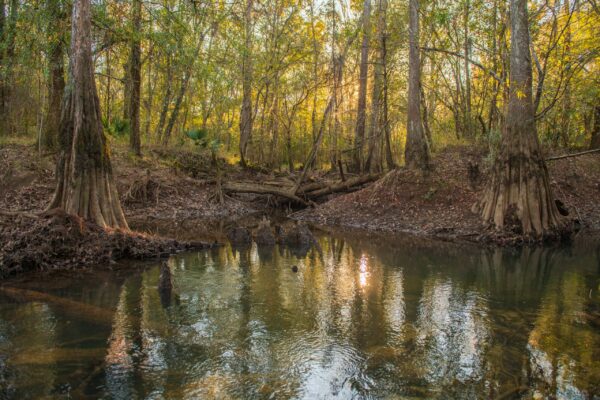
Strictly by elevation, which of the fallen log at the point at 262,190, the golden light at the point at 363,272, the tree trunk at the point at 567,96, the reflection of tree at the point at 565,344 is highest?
the tree trunk at the point at 567,96

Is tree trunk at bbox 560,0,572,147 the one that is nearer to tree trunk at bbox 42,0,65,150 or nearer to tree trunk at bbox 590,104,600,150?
tree trunk at bbox 590,104,600,150

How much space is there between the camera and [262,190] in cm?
2177

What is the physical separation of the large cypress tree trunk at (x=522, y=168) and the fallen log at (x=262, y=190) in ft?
31.2

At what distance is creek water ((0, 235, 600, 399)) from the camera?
17.5 ft

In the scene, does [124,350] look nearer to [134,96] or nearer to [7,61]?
[7,61]

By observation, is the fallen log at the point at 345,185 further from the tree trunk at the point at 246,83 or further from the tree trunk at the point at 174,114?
the tree trunk at the point at 174,114

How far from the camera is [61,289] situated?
881 cm

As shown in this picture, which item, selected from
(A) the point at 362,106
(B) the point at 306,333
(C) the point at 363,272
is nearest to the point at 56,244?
(B) the point at 306,333

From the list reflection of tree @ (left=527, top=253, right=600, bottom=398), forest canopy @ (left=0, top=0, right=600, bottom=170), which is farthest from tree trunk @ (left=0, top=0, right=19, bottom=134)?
reflection of tree @ (left=527, top=253, right=600, bottom=398)

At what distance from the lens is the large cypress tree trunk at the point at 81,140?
1097 centimetres

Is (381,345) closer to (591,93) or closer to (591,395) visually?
(591,395)

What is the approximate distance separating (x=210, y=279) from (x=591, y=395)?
698 centimetres

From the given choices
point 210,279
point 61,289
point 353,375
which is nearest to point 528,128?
point 210,279

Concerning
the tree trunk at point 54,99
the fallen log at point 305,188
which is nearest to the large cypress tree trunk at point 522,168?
the fallen log at point 305,188
